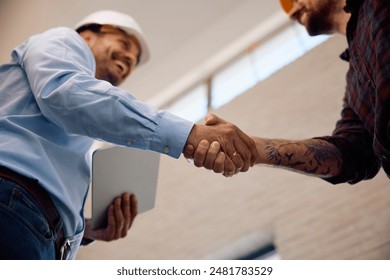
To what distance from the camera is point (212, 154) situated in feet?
4.31

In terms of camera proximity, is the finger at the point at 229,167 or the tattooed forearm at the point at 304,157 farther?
the tattooed forearm at the point at 304,157

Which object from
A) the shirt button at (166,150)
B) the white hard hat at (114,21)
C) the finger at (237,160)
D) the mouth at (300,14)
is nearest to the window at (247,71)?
the mouth at (300,14)

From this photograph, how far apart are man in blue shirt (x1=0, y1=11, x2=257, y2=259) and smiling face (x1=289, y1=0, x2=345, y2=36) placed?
942 mm

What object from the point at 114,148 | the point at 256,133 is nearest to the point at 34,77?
the point at 114,148

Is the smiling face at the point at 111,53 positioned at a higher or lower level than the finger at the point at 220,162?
higher

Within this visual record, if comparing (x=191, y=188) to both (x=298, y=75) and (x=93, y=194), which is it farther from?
(x=93, y=194)

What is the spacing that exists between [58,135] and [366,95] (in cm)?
105

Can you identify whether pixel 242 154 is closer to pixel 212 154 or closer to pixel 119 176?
pixel 212 154

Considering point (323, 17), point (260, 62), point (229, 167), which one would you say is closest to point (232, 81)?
point (260, 62)

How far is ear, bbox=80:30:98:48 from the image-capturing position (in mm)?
1999

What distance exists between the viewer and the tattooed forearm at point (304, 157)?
1.59m

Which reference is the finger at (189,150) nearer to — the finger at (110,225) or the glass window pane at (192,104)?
the finger at (110,225)

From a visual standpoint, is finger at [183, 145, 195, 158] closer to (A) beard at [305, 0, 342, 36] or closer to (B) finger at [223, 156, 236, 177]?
(B) finger at [223, 156, 236, 177]

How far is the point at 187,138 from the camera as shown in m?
1.23
